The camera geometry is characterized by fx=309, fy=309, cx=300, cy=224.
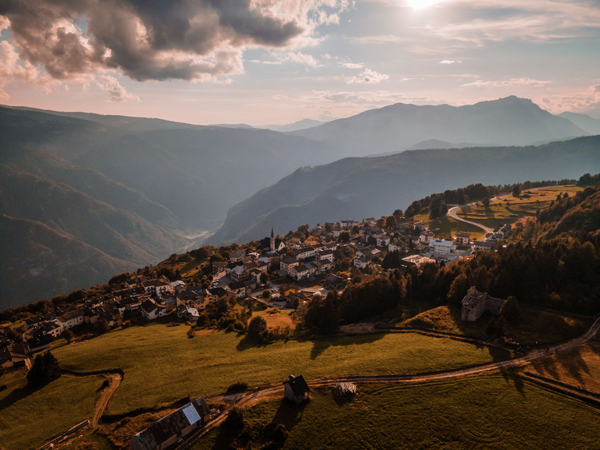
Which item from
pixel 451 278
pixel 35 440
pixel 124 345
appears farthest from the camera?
pixel 451 278

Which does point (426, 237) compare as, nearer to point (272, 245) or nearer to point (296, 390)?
point (272, 245)

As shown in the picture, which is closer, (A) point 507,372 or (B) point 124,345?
(A) point 507,372

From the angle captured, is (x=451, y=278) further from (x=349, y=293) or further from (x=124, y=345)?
(x=124, y=345)

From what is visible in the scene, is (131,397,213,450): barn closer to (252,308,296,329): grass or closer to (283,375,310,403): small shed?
(283,375,310,403): small shed

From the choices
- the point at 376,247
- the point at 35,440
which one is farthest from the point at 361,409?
the point at 376,247

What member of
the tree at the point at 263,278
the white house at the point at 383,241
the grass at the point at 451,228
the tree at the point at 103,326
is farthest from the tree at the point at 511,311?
the tree at the point at 103,326

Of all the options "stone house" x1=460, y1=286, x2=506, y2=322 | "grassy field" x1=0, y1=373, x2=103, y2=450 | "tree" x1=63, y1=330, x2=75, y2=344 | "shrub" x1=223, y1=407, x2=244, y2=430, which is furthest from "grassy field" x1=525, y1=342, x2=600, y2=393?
"tree" x1=63, y1=330, x2=75, y2=344

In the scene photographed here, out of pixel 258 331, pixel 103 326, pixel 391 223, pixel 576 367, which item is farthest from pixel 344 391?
pixel 391 223
